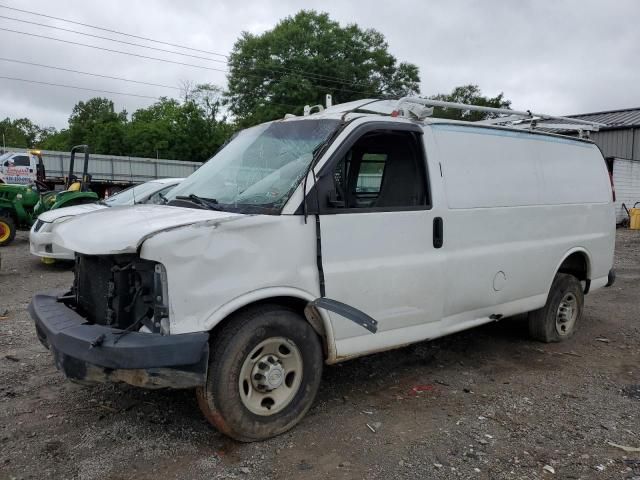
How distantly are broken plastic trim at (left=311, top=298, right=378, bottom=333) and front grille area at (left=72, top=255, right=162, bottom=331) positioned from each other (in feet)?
3.24

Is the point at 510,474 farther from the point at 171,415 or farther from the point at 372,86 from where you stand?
the point at 372,86

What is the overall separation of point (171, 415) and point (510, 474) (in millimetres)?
2242

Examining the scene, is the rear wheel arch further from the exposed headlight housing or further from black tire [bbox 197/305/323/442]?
the exposed headlight housing

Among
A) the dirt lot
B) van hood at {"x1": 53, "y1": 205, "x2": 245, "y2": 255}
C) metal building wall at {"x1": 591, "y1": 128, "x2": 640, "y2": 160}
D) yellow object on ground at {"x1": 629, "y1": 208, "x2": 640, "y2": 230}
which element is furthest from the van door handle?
metal building wall at {"x1": 591, "y1": 128, "x2": 640, "y2": 160}

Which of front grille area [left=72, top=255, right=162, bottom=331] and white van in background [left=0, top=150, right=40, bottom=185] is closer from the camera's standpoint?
front grille area [left=72, top=255, right=162, bottom=331]

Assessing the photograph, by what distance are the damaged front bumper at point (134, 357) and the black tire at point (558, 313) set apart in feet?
12.8

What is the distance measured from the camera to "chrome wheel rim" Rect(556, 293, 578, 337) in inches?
222

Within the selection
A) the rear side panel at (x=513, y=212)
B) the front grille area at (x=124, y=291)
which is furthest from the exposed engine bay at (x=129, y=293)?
the rear side panel at (x=513, y=212)

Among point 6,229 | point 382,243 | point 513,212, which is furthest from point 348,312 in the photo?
point 6,229

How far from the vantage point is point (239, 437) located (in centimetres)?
321

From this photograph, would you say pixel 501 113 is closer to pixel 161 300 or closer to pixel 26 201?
pixel 161 300

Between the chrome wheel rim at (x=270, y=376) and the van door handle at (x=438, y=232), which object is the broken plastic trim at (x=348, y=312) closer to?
the chrome wheel rim at (x=270, y=376)

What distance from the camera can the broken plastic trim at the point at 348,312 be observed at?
333 centimetres

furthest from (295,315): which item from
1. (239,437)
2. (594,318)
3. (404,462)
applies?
(594,318)
